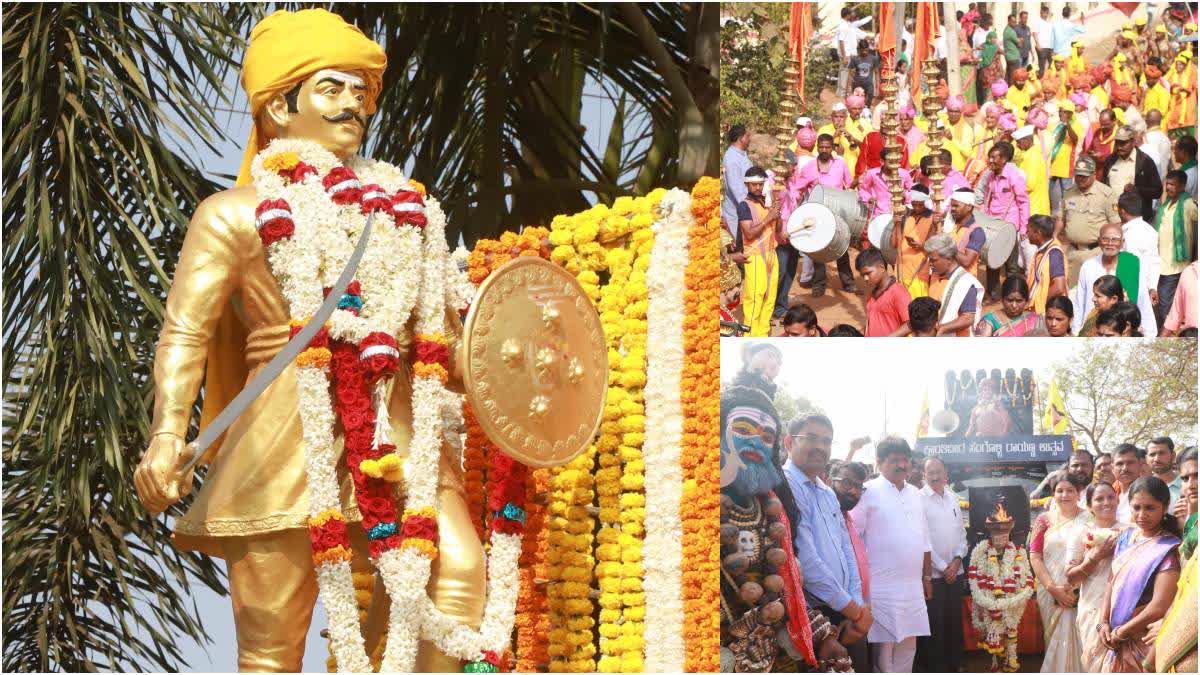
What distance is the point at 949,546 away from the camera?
7.33 metres

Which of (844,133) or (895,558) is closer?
(895,558)

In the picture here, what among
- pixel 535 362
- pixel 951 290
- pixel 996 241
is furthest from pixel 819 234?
pixel 535 362

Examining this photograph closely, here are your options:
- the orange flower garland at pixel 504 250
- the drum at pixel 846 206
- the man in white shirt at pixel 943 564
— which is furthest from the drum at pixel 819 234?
the orange flower garland at pixel 504 250

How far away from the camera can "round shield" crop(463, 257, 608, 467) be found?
478 centimetres

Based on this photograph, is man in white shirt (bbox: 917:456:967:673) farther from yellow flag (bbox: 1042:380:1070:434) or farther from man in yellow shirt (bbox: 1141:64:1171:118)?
man in yellow shirt (bbox: 1141:64:1171:118)

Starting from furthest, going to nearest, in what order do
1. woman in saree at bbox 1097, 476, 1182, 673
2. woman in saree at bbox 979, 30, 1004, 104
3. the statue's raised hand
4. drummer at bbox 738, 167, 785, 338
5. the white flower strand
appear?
woman in saree at bbox 979, 30, 1004, 104, drummer at bbox 738, 167, 785, 338, woman in saree at bbox 1097, 476, 1182, 673, the white flower strand, the statue's raised hand

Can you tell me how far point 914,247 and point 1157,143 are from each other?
1184mm

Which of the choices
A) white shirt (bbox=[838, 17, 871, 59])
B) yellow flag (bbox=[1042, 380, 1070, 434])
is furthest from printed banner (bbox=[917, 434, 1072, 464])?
white shirt (bbox=[838, 17, 871, 59])

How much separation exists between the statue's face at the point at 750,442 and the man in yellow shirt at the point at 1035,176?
1.62 meters

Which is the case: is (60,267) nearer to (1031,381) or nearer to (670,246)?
(670,246)

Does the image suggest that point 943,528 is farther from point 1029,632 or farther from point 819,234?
point 819,234

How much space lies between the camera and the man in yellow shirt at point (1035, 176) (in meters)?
7.81

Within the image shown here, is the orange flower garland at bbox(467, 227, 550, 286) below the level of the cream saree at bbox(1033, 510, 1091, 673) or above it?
above

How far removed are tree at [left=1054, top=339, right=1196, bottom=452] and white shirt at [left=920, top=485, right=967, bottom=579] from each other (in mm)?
614
